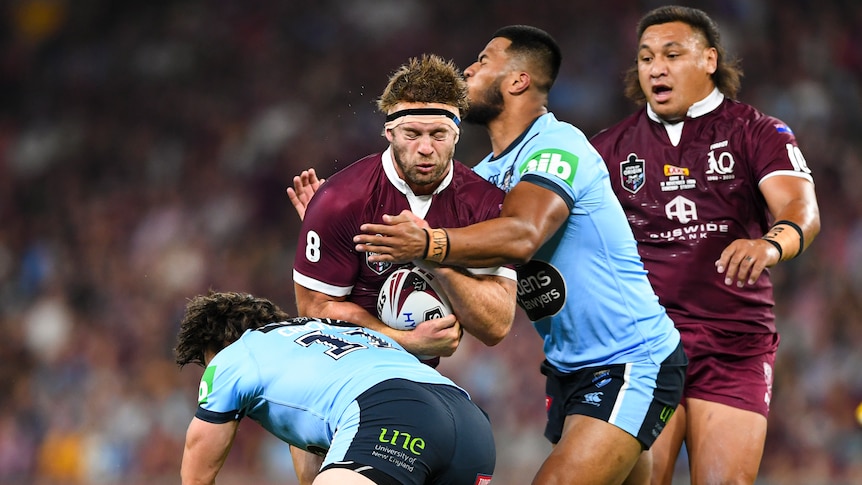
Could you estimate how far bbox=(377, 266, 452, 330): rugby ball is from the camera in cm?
470

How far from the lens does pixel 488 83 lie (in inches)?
215

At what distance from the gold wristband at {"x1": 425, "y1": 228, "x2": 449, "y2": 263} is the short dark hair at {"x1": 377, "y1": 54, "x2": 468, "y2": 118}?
716mm

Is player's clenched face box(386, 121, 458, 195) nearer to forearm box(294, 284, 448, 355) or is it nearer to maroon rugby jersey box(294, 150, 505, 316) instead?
maroon rugby jersey box(294, 150, 505, 316)

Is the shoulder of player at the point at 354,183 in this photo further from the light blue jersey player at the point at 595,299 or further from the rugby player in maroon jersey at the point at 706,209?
the rugby player in maroon jersey at the point at 706,209

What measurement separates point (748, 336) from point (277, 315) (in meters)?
2.34

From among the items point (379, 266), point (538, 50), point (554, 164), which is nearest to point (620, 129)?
point (538, 50)

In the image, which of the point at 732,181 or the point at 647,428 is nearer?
the point at 647,428

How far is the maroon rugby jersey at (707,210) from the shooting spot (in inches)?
213

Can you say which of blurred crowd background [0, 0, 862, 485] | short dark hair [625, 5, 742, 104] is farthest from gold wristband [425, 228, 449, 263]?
blurred crowd background [0, 0, 862, 485]

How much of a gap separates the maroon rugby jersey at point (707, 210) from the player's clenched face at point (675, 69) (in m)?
0.17

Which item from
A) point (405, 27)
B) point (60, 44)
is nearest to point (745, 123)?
point (405, 27)

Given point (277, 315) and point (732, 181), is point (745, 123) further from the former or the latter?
point (277, 315)

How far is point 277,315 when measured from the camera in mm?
4703

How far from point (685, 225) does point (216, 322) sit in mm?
2340
